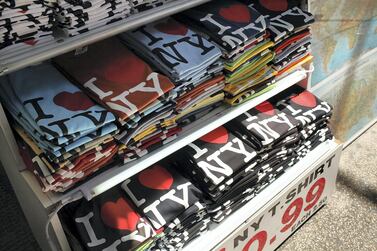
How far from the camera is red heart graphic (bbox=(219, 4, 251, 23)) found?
1295 millimetres

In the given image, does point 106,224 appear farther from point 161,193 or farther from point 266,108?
point 266,108

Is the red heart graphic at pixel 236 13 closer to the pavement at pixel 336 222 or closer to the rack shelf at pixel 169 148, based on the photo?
the rack shelf at pixel 169 148

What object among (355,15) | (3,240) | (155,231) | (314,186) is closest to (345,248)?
(314,186)

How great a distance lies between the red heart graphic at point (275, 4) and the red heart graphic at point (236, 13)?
0.44 feet

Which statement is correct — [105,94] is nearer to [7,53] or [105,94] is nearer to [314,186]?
[7,53]

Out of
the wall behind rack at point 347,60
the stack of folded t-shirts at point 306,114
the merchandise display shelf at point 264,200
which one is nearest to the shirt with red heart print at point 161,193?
the merchandise display shelf at point 264,200

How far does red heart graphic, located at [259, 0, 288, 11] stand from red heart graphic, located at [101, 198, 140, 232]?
909 mm

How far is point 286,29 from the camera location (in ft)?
4.44

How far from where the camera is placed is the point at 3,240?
1.78 m

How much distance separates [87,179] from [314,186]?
1.10 metres

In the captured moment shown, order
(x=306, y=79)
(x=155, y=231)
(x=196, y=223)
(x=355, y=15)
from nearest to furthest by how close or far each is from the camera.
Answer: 1. (x=155, y=231)
2. (x=196, y=223)
3. (x=306, y=79)
4. (x=355, y=15)

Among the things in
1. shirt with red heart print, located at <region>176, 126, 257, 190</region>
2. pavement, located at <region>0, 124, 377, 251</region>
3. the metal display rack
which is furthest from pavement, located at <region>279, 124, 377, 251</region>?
shirt with red heart print, located at <region>176, 126, 257, 190</region>

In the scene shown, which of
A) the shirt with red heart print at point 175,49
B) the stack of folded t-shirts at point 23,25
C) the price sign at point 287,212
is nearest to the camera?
the stack of folded t-shirts at point 23,25

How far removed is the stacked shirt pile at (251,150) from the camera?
1.37 m
